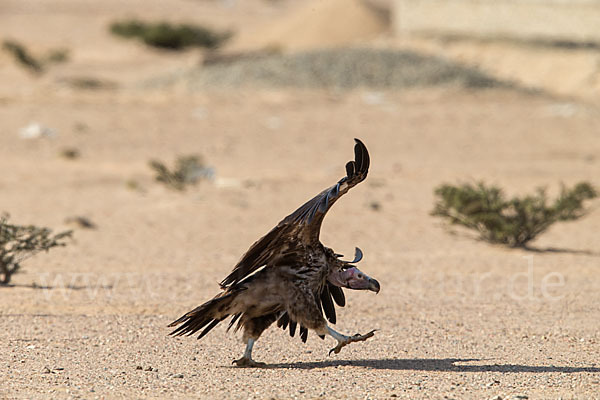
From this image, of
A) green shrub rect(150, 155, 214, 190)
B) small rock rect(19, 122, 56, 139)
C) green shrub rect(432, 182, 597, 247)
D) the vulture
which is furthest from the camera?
small rock rect(19, 122, 56, 139)

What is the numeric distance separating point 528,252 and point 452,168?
A: 22.0 ft

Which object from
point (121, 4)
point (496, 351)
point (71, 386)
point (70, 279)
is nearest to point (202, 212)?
point (70, 279)

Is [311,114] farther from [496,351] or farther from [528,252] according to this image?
[496,351]

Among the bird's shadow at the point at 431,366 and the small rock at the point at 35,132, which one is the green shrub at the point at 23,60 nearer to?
the small rock at the point at 35,132

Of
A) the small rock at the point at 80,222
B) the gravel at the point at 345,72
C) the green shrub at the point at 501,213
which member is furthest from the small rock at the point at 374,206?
the gravel at the point at 345,72

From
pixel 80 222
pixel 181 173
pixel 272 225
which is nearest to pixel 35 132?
pixel 181 173

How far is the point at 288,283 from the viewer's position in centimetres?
544

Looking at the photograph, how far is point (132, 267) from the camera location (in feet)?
30.8

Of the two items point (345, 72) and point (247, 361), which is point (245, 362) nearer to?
point (247, 361)

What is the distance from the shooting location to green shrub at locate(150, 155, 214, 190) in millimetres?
14172

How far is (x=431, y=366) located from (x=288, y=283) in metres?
1.11

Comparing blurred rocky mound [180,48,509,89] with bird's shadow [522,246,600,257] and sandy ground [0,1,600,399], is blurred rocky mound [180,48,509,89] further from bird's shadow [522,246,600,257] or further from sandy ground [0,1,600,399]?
bird's shadow [522,246,600,257]

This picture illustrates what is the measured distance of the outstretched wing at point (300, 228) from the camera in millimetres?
5238

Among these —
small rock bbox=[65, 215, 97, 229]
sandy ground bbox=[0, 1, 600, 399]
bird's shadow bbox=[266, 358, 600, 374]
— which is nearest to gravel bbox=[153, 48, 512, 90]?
sandy ground bbox=[0, 1, 600, 399]
